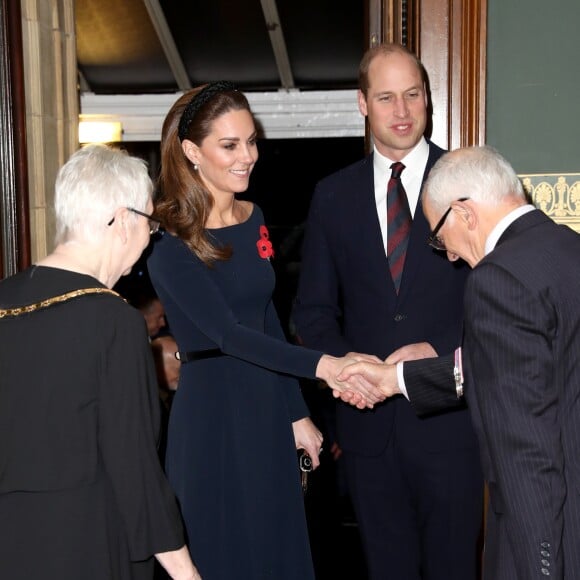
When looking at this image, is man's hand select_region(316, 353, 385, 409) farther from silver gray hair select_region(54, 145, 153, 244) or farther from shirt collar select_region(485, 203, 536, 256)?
silver gray hair select_region(54, 145, 153, 244)

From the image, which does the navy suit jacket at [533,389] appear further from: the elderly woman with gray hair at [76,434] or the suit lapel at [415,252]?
the suit lapel at [415,252]

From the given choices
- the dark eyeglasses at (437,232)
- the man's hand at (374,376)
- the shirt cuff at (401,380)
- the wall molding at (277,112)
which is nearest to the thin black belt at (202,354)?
the man's hand at (374,376)

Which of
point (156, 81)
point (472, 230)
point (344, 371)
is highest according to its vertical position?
point (156, 81)

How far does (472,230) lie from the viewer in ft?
7.01

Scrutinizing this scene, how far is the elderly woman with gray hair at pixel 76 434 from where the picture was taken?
1.78 metres

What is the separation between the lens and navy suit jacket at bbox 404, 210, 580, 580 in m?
1.82

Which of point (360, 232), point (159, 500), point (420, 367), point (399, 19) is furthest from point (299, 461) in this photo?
point (399, 19)

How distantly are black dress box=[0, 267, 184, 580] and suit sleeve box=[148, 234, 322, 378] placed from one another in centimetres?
76

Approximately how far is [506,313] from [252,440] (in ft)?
3.48

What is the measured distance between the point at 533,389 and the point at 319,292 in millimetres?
1255

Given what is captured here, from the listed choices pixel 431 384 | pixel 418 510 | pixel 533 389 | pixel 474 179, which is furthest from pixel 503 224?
pixel 418 510

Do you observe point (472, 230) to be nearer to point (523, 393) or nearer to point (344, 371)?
point (523, 393)

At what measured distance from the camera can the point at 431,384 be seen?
263cm

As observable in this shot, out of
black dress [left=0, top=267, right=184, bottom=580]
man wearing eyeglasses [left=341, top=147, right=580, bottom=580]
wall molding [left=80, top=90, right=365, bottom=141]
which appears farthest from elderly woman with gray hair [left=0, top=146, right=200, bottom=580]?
wall molding [left=80, top=90, right=365, bottom=141]
